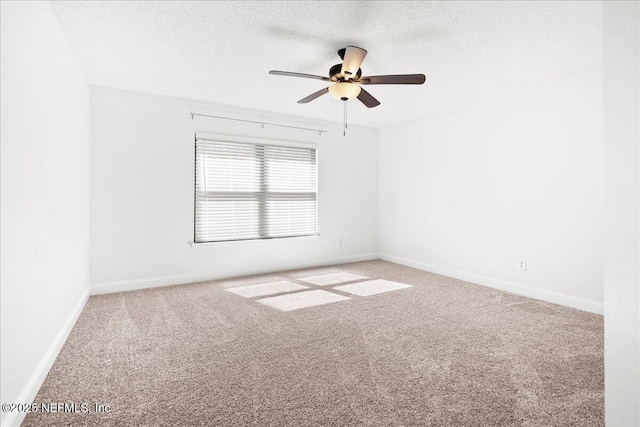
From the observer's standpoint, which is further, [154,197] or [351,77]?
[154,197]

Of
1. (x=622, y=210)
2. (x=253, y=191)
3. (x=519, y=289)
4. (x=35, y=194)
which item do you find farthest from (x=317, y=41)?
(x=519, y=289)

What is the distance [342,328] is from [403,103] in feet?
9.98

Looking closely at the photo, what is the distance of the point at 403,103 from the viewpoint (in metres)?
4.35

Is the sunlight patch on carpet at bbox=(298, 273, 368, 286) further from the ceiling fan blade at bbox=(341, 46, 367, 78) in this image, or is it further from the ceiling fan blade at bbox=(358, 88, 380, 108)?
the ceiling fan blade at bbox=(341, 46, 367, 78)

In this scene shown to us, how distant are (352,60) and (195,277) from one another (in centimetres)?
326

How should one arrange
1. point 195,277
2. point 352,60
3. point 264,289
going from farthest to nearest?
point 195,277 < point 264,289 < point 352,60

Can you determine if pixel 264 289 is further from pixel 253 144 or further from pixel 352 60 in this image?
pixel 352 60

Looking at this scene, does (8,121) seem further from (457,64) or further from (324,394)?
(457,64)

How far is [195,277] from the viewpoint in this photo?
14.1ft

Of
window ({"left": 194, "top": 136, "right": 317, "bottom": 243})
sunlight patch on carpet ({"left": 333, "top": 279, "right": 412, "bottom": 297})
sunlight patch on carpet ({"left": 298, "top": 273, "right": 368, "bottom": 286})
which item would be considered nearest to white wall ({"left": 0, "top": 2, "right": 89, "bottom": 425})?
window ({"left": 194, "top": 136, "right": 317, "bottom": 243})

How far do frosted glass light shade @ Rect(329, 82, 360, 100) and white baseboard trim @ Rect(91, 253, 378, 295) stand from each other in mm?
2803

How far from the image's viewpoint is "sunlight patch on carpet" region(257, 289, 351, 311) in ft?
11.0

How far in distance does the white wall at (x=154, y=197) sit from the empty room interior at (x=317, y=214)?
26 mm

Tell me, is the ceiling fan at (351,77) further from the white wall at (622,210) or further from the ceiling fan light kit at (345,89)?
the white wall at (622,210)
